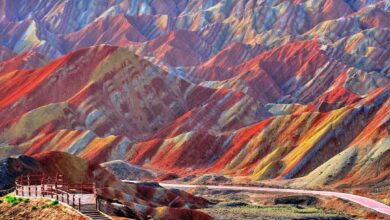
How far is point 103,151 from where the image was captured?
141125mm

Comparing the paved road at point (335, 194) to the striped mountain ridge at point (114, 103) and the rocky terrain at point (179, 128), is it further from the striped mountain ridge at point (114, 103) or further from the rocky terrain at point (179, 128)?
the striped mountain ridge at point (114, 103)

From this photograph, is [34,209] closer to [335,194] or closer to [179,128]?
[335,194]

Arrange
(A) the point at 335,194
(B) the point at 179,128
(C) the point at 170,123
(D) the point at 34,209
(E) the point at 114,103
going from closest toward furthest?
(D) the point at 34,209 < (A) the point at 335,194 < (B) the point at 179,128 < (E) the point at 114,103 < (C) the point at 170,123

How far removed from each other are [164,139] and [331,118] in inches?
1392

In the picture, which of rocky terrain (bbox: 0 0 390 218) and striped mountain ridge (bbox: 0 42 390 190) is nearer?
rocky terrain (bbox: 0 0 390 218)

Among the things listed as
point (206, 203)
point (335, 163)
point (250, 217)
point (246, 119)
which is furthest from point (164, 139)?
point (250, 217)

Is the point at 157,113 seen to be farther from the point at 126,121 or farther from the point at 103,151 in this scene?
the point at 103,151

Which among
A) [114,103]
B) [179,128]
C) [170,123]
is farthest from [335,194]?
[114,103]

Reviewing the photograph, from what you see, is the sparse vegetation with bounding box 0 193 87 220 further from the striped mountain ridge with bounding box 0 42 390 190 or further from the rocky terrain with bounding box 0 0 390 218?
the striped mountain ridge with bounding box 0 42 390 190

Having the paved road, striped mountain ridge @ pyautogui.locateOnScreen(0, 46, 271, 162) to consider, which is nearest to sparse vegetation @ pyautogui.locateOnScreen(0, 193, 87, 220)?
the paved road

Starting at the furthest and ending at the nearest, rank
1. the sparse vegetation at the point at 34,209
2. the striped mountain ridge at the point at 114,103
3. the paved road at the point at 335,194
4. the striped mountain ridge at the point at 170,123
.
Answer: the striped mountain ridge at the point at 114,103
the striped mountain ridge at the point at 170,123
the paved road at the point at 335,194
the sparse vegetation at the point at 34,209

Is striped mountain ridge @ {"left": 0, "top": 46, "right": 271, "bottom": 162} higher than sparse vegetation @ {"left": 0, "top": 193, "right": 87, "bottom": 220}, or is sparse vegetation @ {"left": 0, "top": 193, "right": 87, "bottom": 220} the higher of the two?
striped mountain ridge @ {"left": 0, "top": 46, "right": 271, "bottom": 162}

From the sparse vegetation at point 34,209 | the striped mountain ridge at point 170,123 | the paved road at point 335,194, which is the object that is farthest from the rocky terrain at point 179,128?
the sparse vegetation at point 34,209

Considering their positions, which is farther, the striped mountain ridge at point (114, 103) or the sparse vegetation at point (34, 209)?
the striped mountain ridge at point (114, 103)
